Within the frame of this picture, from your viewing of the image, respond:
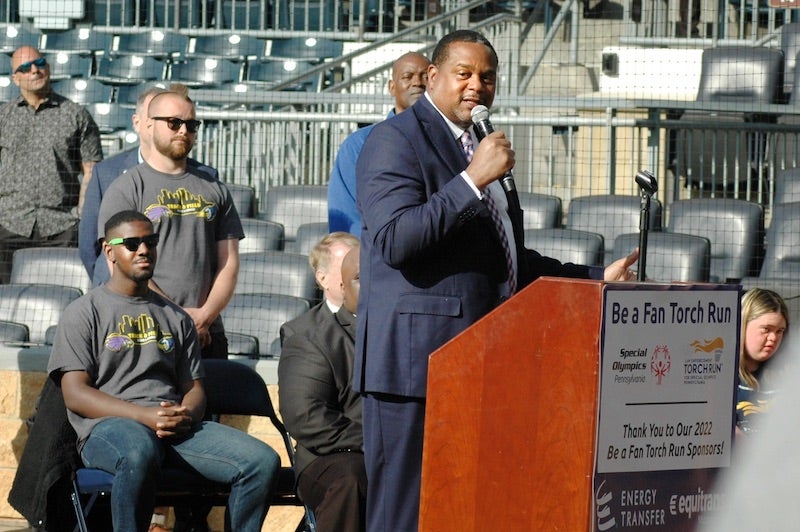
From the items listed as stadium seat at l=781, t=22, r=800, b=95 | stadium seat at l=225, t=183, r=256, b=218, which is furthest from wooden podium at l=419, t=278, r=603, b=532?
stadium seat at l=781, t=22, r=800, b=95

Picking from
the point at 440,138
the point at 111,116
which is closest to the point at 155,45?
the point at 111,116

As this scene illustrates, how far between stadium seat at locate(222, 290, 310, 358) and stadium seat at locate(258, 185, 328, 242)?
1847 millimetres

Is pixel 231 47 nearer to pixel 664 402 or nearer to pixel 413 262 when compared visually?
pixel 413 262

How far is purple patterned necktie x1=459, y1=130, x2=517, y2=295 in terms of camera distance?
3488 mm

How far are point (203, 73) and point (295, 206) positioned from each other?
201 inches

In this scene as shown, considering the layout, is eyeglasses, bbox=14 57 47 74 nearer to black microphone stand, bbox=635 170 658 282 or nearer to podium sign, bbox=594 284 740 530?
black microphone stand, bbox=635 170 658 282

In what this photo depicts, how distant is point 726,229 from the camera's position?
26.6 ft

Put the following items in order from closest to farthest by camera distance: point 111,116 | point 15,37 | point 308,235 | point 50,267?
point 50,267
point 308,235
point 111,116
point 15,37

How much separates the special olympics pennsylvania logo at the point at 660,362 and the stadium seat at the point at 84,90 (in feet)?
35.4

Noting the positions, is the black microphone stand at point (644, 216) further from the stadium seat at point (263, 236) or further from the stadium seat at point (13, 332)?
the stadium seat at point (263, 236)

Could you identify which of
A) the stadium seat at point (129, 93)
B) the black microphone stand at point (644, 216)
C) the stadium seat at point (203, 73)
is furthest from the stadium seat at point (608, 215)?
the stadium seat at point (203, 73)

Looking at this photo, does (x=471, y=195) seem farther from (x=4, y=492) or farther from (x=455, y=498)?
(x=4, y=492)

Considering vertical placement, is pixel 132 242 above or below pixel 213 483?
above

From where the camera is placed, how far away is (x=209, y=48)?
1404 cm
